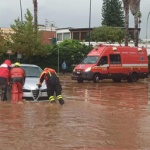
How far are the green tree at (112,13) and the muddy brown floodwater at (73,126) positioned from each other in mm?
71007

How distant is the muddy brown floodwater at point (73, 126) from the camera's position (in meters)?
8.04

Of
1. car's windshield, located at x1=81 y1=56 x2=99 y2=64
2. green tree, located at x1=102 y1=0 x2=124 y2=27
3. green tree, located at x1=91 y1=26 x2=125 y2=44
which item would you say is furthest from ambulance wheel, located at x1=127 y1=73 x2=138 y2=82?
green tree, located at x1=102 y1=0 x2=124 y2=27

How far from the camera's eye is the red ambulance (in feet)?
94.1

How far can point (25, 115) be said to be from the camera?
1186cm

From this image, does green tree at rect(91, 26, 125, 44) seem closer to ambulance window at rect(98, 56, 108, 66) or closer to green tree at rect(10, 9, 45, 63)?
green tree at rect(10, 9, 45, 63)

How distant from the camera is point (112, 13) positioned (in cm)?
8419

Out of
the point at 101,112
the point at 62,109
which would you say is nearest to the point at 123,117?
the point at 101,112

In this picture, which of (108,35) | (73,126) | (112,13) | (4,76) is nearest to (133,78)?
(4,76)

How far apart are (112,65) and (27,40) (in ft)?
40.7

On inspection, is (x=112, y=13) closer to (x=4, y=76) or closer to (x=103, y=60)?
(x=103, y=60)

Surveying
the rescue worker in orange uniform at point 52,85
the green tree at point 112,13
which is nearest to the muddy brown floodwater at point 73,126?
the rescue worker in orange uniform at point 52,85

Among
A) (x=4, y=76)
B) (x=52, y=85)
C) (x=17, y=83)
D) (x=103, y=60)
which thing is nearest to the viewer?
(x=52, y=85)

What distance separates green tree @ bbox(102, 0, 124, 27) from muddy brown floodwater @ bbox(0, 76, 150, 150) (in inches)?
2796

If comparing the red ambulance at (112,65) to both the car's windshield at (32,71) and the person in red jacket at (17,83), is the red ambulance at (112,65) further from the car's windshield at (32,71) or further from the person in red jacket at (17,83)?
the person in red jacket at (17,83)
